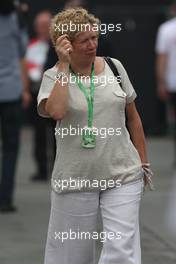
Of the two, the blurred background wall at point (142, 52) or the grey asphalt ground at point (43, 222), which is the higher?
the blurred background wall at point (142, 52)

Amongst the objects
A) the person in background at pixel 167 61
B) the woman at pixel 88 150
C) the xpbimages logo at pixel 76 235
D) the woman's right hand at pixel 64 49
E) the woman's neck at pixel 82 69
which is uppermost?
the person in background at pixel 167 61

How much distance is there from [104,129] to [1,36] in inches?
Result: 146

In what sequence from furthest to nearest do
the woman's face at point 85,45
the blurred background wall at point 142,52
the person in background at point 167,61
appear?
1. the blurred background wall at point 142,52
2. the person in background at point 167,61
3. the woman's face at point 85,45

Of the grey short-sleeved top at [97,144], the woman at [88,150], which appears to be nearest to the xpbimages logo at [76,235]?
the woman at [88,150]

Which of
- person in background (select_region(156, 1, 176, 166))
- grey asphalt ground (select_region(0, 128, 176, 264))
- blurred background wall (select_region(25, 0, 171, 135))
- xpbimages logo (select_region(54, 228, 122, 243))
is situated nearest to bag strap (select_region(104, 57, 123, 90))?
xpbimages logo (select_region(54, 228, 122, 243))

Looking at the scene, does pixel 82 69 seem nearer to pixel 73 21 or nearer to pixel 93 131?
pixel 73 21

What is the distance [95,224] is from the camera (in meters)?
5.26

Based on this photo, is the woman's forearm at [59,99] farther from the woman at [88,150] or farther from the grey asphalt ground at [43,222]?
the grey asphalt ground at [43,222]

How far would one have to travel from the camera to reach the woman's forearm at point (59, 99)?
505 cm

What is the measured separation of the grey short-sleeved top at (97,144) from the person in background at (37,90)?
5595 millimetres

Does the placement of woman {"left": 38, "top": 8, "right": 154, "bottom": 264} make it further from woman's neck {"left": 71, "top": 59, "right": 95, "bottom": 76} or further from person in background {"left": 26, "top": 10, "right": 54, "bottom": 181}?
person in background {"left": 26, "top": 10, "right": 54, "bottom": 181}

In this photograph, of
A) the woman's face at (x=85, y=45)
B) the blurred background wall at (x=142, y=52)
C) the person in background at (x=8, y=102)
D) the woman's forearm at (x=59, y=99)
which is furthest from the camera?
the blurred background wall at (x=142, y=52)

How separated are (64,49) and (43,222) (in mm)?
3411

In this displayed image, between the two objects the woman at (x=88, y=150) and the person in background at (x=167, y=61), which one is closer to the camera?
the woman at (x=88, y=150)
